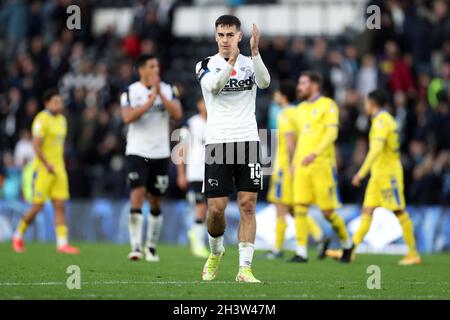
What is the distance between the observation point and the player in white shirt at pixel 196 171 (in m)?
17.0

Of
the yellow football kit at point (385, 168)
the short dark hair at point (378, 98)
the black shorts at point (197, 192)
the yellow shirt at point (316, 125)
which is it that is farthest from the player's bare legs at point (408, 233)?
the black shorts at point (197, 192)

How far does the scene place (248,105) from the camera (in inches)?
432

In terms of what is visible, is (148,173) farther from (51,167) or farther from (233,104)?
(233,104)

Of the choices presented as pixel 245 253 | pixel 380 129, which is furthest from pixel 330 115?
pixel 245 253

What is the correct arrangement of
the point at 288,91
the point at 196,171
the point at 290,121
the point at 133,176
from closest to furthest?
the point at 133,176
the point at 290,121
the point at 288,91
the point at 196,171

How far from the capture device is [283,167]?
1678cm

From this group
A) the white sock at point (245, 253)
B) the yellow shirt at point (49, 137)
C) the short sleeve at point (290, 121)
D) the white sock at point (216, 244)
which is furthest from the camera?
the yellow shirt at point (49, 137)

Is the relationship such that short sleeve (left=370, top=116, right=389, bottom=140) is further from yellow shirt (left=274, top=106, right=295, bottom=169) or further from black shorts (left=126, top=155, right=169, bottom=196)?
black shorts (left=126, top=155, right=169, bottom=196)

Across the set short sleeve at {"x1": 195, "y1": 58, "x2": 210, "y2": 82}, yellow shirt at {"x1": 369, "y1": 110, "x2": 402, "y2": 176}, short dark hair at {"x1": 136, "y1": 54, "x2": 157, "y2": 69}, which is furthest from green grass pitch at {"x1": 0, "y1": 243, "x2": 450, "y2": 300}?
short dark hair at {"x1": 136, "y1": 54, "x2": 157, "y2": 69}

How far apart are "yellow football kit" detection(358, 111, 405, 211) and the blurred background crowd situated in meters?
4.56

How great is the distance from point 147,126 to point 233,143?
14.1ft

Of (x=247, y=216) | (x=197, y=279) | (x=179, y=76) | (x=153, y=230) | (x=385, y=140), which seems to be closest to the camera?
(x=247, y=216)

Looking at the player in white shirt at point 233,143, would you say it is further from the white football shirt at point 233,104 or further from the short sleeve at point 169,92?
the short sleeve at point 169,92
